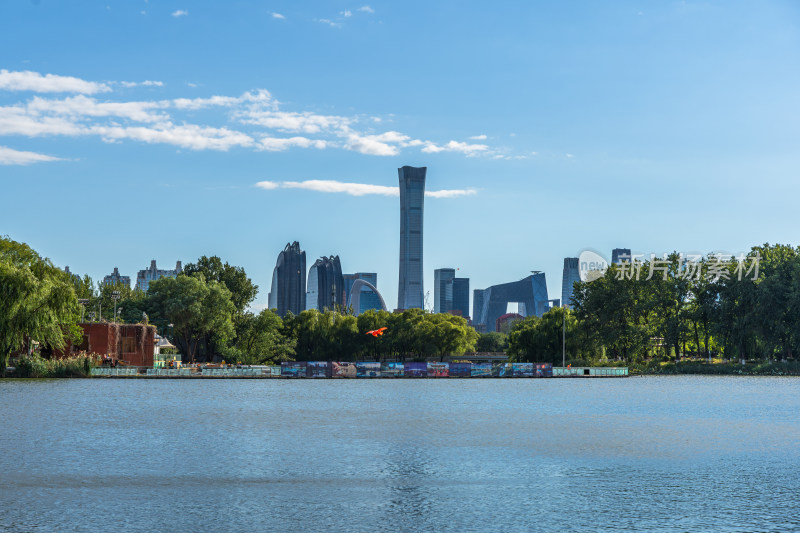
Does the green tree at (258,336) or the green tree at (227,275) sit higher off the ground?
the green tree at (227,275)

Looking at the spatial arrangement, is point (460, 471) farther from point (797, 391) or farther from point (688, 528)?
point (797, 391)

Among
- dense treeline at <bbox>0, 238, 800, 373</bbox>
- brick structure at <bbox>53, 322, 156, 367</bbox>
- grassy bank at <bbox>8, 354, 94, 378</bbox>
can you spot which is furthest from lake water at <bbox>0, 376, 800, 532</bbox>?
dense treeline at <bbox>0, 238, 800, 373</bbox>

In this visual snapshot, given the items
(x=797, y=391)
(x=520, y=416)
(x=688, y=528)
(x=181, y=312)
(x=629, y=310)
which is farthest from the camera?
(x=629, y=310)

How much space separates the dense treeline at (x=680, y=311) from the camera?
387ft

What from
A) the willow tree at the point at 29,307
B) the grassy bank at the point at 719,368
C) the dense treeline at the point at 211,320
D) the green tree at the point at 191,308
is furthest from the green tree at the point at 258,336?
the grassy bank at the point at 719,368

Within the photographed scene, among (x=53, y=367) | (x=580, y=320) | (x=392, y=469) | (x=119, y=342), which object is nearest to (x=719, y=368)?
(x=580, y=320)

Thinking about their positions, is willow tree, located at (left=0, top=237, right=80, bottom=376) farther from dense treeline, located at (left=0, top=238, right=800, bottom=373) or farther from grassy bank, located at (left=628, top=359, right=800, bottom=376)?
grassy bank, located at (left=628, top=359, right=800, bottom=376)

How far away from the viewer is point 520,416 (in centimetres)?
5219

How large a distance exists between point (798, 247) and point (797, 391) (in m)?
53.8

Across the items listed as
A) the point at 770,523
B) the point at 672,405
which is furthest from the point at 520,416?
the point at 770,523

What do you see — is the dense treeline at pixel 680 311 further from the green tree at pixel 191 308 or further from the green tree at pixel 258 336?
the green tree at pixel 191 308

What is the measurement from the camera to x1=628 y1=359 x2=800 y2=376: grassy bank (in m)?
119

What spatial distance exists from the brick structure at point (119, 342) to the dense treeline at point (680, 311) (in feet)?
206

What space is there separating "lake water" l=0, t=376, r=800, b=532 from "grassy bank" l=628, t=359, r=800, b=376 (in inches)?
2746
